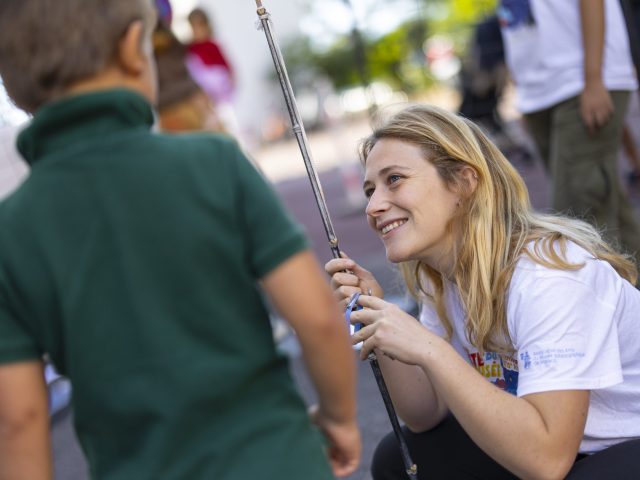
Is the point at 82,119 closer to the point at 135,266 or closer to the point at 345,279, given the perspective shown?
the point at 135,266

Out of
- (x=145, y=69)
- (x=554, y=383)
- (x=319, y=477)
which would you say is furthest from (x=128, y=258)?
(x=554, y=383)

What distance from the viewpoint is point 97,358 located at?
1226mm

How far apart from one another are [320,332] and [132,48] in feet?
1.56

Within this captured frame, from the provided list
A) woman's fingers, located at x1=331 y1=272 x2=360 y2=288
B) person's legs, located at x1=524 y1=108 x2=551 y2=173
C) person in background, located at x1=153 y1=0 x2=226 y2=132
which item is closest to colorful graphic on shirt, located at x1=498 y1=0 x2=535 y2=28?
person's legs, located at x1=524 y1=108 x2=551 y2=173

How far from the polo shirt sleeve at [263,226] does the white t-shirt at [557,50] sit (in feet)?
8.47

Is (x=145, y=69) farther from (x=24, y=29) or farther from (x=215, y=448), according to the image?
(x=215, y=448)

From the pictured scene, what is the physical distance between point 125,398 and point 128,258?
197 mm

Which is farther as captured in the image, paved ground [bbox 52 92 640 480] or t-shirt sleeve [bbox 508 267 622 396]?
paved ground [bbox 52 92 640 480]

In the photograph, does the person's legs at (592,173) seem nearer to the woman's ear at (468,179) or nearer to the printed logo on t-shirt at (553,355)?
the woman's ear at (468,179)

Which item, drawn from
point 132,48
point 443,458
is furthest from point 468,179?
point 132,48

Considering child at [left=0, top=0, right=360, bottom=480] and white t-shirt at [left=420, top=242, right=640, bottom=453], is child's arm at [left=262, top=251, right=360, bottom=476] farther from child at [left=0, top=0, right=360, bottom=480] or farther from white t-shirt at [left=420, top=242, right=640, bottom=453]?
white t-shirt at [left=420, top=242, right=640, bottom=453]

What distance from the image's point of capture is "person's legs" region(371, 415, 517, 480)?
216cm

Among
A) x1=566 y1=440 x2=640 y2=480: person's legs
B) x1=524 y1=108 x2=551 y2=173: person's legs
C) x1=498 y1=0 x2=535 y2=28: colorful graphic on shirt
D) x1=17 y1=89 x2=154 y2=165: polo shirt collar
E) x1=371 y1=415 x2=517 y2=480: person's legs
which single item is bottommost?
x1=371 y1=415 x2=517 y2=480: person's legs

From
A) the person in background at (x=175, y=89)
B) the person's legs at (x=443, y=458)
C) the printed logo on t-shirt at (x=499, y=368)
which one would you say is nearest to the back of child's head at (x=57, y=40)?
the printed logo on t-shirt at (x=499, y=368)
